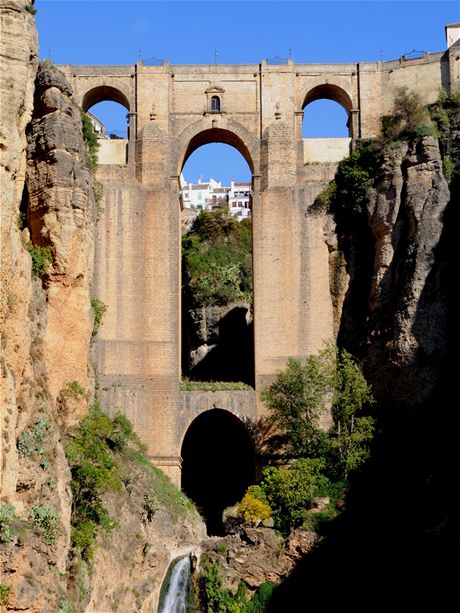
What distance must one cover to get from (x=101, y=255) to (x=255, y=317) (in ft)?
19.5

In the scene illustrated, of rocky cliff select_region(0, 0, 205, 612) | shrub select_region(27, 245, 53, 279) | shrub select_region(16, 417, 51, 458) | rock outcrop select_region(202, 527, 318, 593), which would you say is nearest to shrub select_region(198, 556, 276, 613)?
rock outcrop select_region(202, 527, 318, 593)

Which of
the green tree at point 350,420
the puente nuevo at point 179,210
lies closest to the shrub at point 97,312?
the puente nuevo at point 179,210

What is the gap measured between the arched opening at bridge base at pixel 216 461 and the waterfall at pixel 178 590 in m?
9.19

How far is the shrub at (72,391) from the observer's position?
102 ft

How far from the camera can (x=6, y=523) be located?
21.9 meters

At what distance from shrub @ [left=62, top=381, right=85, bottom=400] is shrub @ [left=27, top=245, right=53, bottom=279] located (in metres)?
3.22

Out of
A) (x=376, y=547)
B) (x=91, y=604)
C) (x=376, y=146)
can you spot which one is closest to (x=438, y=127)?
(x=376, y=146)

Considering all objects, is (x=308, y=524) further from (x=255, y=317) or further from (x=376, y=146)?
(x=376, y=146)

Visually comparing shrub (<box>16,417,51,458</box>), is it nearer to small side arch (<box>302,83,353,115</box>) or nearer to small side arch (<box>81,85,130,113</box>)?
small side arch (<box>81,85,130,113</box>)

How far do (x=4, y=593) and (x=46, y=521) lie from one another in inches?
120

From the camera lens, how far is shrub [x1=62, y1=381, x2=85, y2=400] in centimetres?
3097

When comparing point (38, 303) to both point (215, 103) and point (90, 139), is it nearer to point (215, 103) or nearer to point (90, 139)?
point (90, 139)

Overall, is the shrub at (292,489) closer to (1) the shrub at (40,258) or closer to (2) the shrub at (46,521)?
(1) the shrub at (40,258)

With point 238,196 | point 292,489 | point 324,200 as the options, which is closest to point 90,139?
point 324,200
